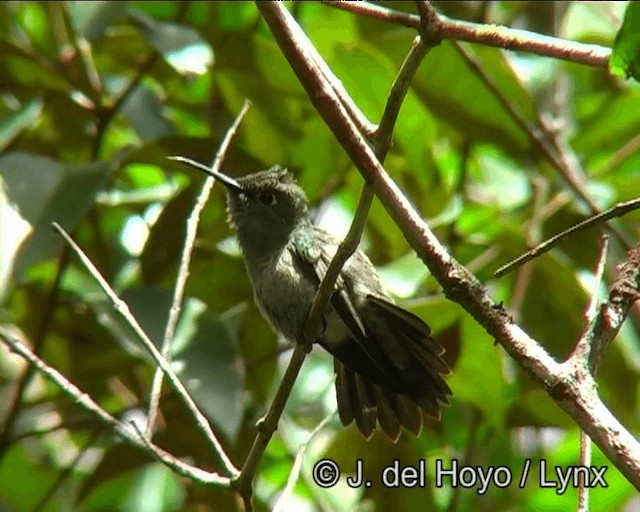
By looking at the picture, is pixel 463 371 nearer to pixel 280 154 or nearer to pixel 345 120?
pixel 280 154

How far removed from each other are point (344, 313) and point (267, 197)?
2.09ft

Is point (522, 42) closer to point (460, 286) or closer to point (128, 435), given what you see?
point (460, 286)

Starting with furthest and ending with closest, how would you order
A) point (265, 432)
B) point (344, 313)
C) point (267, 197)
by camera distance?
point (267, 197), point (344, 313), point (265, 432)

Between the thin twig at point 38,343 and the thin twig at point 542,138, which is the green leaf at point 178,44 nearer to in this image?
the thin twig at point 38,343

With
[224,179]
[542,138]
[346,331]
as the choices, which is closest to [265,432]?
[346,331]

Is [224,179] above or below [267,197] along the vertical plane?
below

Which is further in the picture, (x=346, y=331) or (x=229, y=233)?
(x=229, y=233)

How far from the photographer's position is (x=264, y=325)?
11.5ft

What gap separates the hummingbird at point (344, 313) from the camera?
2941 millimetres

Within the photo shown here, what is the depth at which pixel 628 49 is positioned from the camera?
5.21ft

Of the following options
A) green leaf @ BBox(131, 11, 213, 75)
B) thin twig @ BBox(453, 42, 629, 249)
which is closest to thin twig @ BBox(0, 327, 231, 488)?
green leaf @ BBox(131, 11, 213, 75)

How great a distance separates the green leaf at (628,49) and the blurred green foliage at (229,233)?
1318 millimetres

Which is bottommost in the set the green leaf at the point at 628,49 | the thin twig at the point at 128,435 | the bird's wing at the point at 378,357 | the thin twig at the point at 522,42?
the thin twig at the point at 128,435

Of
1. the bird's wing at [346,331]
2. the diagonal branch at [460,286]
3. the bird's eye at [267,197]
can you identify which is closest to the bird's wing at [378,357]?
the bird's wing at [346,331]
